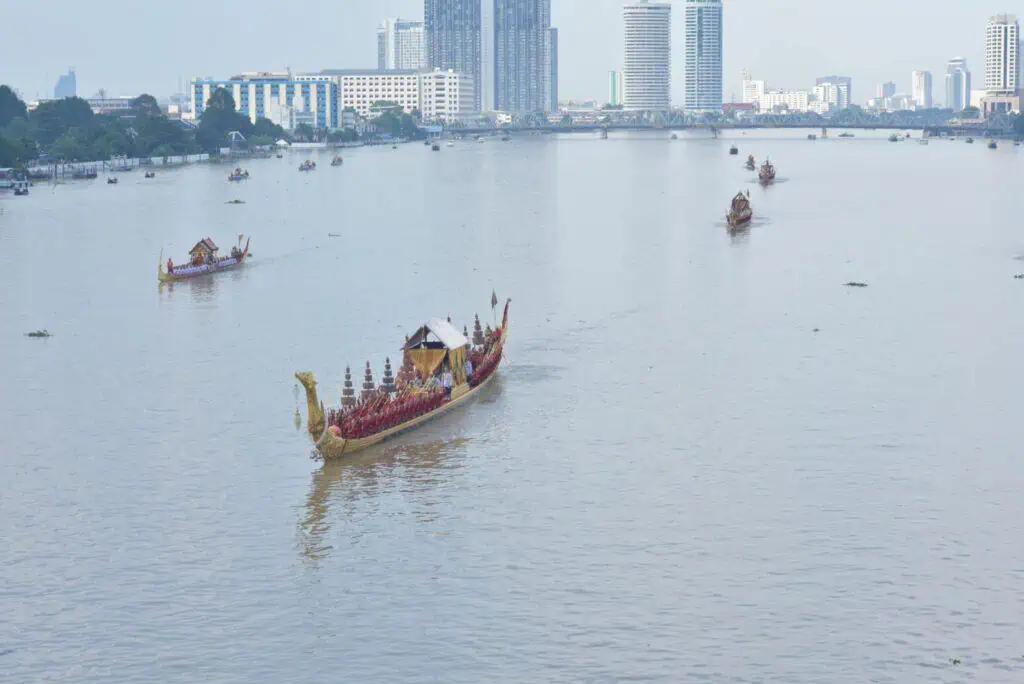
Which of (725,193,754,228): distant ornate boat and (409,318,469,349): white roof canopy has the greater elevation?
(725,193,754,228): distant ornate boat

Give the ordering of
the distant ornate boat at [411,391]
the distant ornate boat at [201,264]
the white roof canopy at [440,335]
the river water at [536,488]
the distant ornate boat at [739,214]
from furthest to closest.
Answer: the distant ornate boat at [739,214], the distant ornate boat at [201,264], the white roof canopy at [440,335], the distant ornate boat at [411,391], the river water at [536,488]

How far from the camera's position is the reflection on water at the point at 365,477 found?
40938mm

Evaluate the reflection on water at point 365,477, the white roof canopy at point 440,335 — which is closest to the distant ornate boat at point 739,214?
→ the white roof canopy at point 440,335

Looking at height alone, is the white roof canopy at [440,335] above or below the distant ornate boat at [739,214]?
below

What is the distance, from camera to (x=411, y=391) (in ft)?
168

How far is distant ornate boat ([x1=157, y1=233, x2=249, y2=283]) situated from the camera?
91938 mm

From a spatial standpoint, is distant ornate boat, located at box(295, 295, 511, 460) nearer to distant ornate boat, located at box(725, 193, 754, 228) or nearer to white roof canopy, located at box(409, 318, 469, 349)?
white roof canopy, located at box(409, 318, 469, 349)

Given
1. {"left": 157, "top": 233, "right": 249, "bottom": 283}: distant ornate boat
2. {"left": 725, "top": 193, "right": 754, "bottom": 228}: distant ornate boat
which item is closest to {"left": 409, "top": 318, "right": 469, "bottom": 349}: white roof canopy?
{"left": 157, "top": 233, "right": 249, "bottom": 283}: distant ornate boat

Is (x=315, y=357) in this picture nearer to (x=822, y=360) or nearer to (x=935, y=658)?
(x=822, y=360)

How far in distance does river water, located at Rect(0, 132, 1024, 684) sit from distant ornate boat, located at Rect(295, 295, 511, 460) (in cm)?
75

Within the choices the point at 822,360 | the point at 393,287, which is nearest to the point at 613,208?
the point at 393,287

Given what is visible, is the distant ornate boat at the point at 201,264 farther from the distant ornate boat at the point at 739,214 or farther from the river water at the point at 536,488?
the distant ornate boat at the point at 739,214

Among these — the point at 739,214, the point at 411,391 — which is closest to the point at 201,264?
the point at 739,214

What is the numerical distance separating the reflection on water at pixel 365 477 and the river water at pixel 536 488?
5.1 inches
